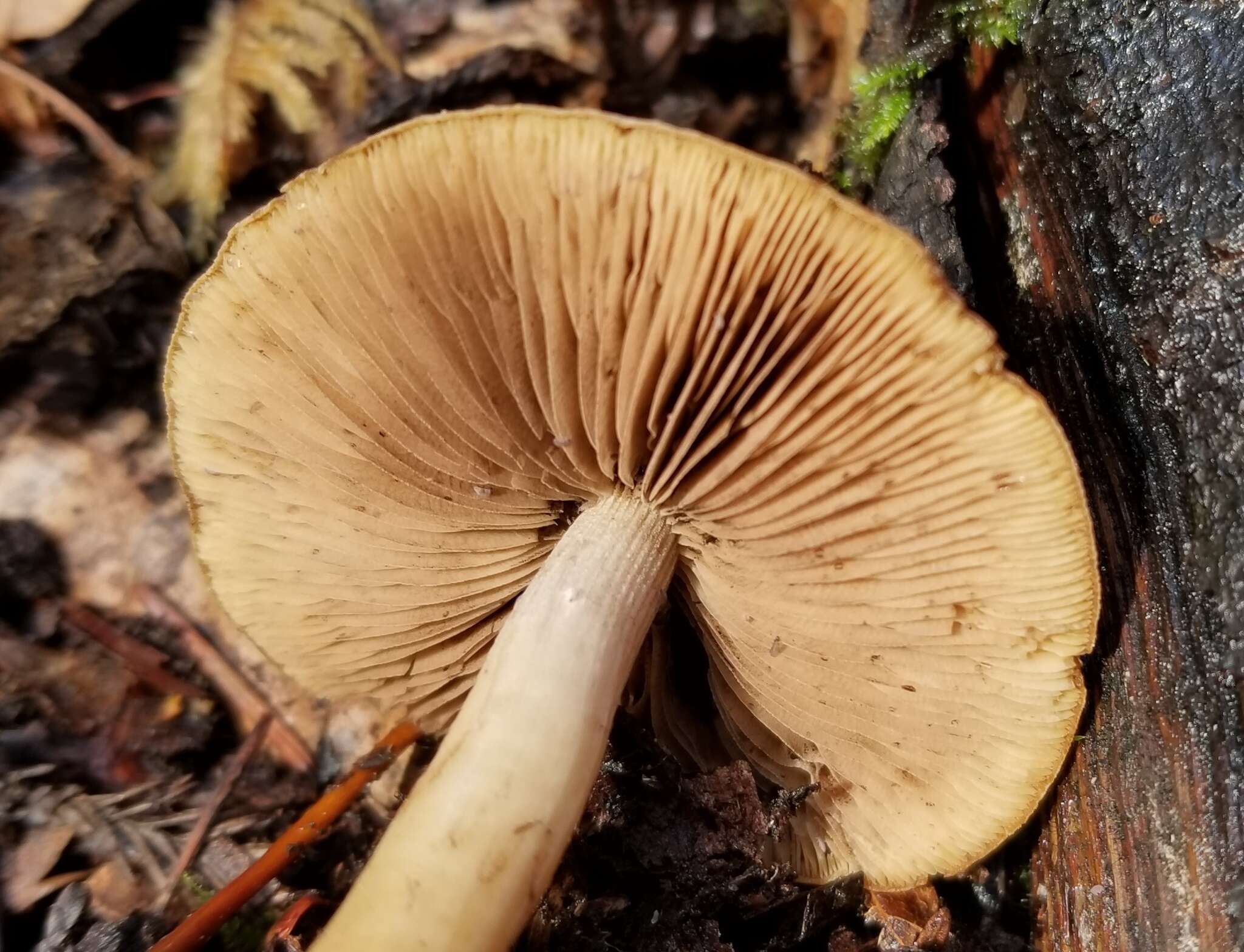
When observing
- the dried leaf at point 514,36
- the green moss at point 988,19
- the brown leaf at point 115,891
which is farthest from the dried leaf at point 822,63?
the brown leaf at point 115,891

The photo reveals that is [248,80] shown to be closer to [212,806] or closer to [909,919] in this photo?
[212,806]

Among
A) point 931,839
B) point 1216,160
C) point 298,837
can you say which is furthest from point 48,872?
point 1216,160

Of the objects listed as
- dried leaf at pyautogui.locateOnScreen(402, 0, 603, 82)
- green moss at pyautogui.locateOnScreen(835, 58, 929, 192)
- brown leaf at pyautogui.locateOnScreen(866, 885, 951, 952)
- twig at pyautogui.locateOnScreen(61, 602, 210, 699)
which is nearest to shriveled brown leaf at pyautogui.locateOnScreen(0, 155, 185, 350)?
twig at pyautogui.locateOnScreen(61, 602, 210, 699)

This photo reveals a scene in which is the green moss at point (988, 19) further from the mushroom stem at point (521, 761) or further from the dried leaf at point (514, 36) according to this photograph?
the dried leaf at point (514, 36)

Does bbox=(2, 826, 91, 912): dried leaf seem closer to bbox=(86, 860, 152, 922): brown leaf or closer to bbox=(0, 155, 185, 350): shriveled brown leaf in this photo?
bbox=(86, 860, 152, 922): brown leaf

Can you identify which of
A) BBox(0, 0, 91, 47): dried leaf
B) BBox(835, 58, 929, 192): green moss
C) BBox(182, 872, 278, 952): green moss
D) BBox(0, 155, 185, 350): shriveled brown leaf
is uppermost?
BBox(835, 58, 929, 192): green moss

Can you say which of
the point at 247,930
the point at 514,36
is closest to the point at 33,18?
the point at 514,36
